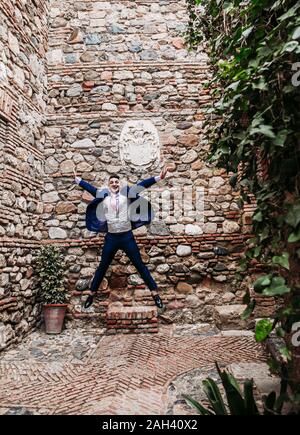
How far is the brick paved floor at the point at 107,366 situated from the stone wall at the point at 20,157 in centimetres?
53

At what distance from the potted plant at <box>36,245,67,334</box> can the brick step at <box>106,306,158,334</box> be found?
2.42ft

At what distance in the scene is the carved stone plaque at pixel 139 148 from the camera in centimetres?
524

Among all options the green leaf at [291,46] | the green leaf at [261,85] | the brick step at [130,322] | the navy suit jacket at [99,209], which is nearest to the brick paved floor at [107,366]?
the brick step at [130,322]

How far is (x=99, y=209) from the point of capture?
4.51 metres

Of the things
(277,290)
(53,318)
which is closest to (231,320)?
(53,318)

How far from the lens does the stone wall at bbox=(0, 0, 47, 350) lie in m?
4.05

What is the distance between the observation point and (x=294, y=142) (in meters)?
1.87

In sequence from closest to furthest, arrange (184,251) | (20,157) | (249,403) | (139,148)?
(249,403)
(20,157)
(184,251)
(139,148)

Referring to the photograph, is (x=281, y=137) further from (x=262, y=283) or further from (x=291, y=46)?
(x=262, y=283)

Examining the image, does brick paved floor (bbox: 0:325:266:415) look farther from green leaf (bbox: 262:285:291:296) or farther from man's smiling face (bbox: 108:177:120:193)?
man's smiling face (bbox: 108:177:120:193)

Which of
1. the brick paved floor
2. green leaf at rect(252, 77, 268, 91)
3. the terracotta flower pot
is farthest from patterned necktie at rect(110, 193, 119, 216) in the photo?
green leaf at rect(252, 77, 268, 91)

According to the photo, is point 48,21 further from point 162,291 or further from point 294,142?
point 294,142

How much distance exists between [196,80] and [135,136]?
1404 millimetres

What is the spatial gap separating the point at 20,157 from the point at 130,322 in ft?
8.83
